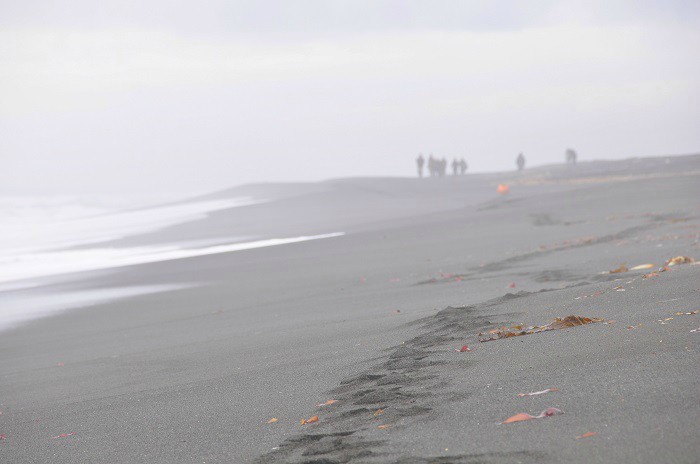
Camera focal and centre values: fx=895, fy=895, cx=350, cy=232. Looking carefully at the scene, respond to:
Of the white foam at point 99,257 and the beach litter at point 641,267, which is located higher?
the beach litter at point 641,267

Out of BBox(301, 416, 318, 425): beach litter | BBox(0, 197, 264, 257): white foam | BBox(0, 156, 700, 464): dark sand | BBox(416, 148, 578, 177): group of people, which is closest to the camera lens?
BBox(0, 156, 700, 464): dark sand

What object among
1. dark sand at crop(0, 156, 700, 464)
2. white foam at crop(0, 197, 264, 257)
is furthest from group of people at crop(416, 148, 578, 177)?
dark sand at crop(0, 156, 700, 464)

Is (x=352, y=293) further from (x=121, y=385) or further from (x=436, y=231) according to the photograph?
(x=436, y=231)

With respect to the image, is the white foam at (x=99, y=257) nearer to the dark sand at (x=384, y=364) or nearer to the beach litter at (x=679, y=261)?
the dark sand at (x=384, y=364)

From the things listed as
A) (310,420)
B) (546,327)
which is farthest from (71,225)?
(310,420)

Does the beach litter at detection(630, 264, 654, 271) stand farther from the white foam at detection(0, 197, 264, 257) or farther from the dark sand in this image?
the white foam at detection(0, 197, 264, 257)

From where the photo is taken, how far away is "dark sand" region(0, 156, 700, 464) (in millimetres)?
4262

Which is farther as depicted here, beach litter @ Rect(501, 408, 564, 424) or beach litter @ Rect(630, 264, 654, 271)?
beach litter @ Rect(630, 264, 654, 271)

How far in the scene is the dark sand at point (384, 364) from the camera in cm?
426

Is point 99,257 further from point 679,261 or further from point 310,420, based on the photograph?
point 310,420

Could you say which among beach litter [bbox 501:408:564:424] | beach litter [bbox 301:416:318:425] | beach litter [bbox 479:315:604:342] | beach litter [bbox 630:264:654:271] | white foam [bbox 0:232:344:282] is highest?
beach litter [bbox 479:315:604:342]

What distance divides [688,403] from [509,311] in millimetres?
3399

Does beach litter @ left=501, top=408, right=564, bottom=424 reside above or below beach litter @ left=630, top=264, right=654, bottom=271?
above

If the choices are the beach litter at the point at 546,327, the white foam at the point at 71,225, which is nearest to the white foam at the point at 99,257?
the white foam at the point at 71,225
